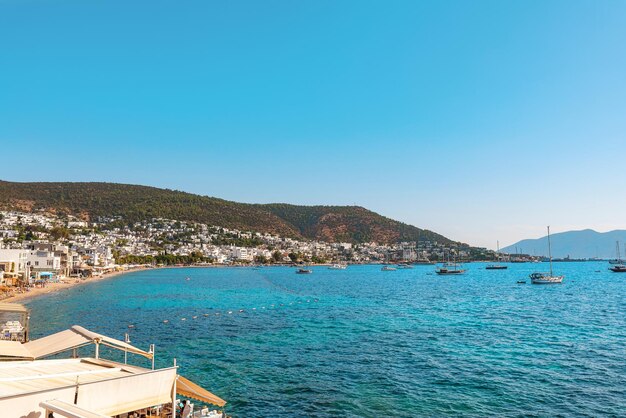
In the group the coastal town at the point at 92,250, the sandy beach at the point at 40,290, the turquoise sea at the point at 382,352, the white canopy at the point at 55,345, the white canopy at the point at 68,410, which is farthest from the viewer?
the coastal town at the point at 92,250

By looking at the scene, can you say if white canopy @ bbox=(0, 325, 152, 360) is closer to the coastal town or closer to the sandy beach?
the sandy beach

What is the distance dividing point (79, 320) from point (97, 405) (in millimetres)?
35415

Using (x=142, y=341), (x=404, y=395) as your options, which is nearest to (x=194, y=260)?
(x=142, y=341)

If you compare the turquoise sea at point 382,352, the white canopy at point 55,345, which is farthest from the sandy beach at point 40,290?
the white canopy at point 55,345

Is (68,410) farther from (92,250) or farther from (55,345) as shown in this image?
(92,250)

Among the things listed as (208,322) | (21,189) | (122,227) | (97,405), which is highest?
(21,189)

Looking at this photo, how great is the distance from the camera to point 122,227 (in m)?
184

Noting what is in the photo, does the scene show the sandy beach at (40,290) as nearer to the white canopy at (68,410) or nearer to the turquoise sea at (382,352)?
the turquoise sea at (382,352)

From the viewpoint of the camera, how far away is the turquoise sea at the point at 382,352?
58.4ft

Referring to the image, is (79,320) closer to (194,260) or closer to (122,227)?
(194,260)

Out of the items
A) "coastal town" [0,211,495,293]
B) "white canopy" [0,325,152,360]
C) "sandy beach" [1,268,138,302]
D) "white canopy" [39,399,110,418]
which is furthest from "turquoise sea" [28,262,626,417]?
"coastal town" [0,211,495,293]

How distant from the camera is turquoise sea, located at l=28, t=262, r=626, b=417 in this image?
701 inches

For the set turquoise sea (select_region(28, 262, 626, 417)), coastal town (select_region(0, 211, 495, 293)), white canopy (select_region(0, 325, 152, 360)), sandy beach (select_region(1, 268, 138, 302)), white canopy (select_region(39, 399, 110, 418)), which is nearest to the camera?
white canopy (select_region(39, 399, 110, 418))

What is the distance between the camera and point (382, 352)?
26.8 m
